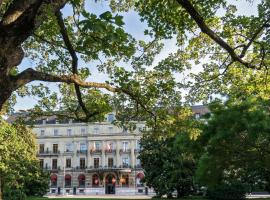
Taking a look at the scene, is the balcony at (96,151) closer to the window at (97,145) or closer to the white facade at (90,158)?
the white facade at (90,158)

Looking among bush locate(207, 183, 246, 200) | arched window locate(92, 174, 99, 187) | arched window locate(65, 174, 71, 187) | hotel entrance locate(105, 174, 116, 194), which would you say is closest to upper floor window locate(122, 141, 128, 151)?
hotel entrance locate(105, 174, 116, 194)

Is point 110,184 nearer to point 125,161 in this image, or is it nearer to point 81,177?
point 125,161

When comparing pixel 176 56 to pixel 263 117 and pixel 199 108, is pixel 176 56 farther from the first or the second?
pixel 199 108

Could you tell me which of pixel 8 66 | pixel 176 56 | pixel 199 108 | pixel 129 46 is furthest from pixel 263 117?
pixel 199 108

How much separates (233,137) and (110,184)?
6184cm

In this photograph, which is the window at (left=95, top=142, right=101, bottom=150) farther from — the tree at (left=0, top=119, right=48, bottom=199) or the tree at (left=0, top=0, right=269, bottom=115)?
the tree at (left=0, top=0, right=269, bottom=115)

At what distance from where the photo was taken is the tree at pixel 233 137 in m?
11.9

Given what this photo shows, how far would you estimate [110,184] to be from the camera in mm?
71938

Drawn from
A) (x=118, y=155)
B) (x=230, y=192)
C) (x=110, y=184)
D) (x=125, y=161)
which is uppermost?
(x=118, y=155)

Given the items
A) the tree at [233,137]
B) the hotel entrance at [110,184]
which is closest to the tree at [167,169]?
the tree at [233,137]

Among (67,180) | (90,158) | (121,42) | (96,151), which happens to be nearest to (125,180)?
(96,151)

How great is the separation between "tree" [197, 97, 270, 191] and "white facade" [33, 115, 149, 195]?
5707 centimetres

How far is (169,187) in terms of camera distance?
35.4 metres

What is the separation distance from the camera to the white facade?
71250mm
